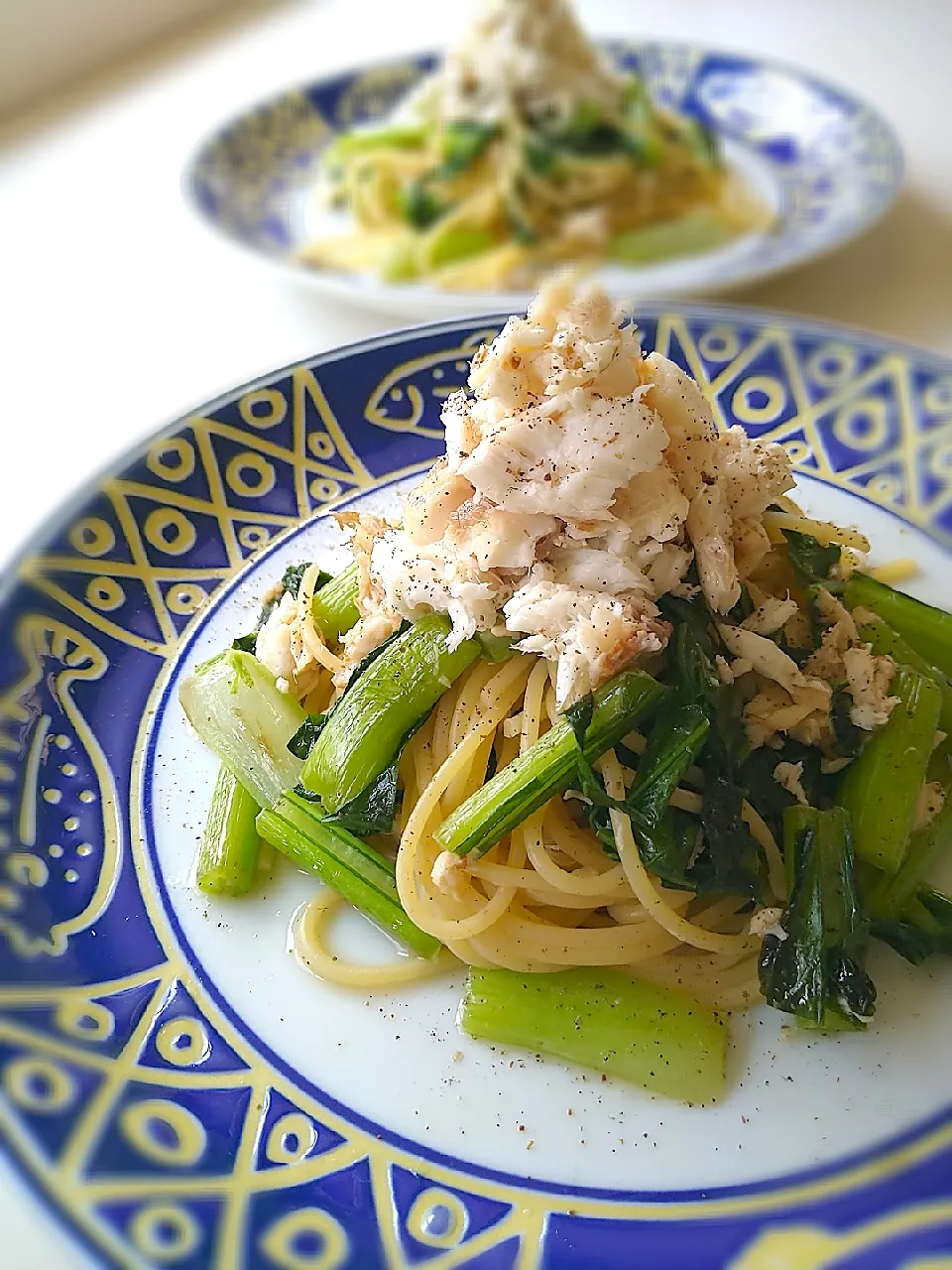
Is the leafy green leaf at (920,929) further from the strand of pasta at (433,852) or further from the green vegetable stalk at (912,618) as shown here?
the strand of pasta at (433,852)

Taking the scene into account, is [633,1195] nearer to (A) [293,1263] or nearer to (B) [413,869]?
(A) [293,1263]

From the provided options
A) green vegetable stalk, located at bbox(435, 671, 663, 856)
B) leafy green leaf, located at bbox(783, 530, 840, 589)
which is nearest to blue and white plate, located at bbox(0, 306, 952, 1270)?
green vegetable stalk, located at bbox(435, 671, 663, 856)

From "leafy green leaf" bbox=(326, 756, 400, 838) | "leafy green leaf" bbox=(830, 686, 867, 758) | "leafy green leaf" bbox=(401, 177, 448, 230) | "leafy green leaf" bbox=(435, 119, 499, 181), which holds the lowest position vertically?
"leafy green leaf" bbox=(830, 686, 867, 758)

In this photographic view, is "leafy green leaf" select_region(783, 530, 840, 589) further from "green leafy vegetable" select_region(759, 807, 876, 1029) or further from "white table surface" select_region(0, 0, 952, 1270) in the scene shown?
"white table surface" select_region(0, 0, 952, 1270)

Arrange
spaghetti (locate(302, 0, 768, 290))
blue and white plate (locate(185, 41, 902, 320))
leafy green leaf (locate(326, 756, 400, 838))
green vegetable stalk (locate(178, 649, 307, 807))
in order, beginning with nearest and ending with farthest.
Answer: leafy green leaf (locate(326, 756, 400, 838))
green vegetable stalk (locate(178, 649, 307, 807))
blue and white plate (locate(185, 41, 902, 320))
spaghetti (locate(302, 0, 768, 290))

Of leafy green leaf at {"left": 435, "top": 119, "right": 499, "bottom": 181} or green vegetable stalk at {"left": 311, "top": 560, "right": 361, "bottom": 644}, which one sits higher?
leafy green leaf at {"left": 435, "top": 119, "right": 499, "bottom": 181}

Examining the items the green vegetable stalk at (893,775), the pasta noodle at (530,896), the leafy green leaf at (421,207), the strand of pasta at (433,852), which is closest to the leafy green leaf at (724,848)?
the pasta noodle at (530,896)

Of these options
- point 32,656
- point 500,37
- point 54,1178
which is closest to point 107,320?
point 500,37

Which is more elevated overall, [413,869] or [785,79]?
[785,79]
